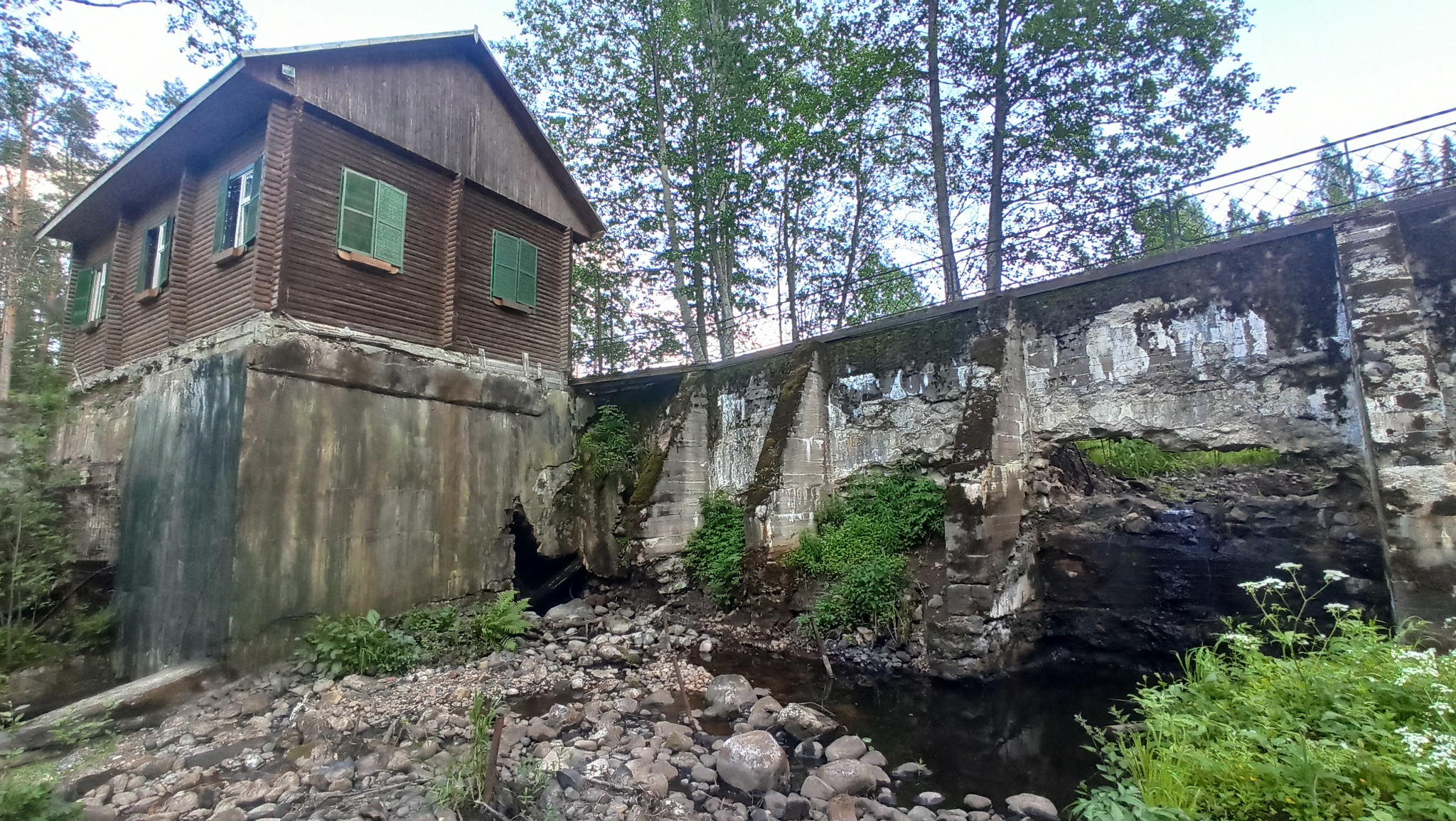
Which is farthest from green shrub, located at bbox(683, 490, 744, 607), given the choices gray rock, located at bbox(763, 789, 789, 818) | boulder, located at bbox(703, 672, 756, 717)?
gray rock, located at bbox(763, 789, 789, 818)

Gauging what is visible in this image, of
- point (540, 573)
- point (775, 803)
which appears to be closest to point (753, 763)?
point (775, 803)

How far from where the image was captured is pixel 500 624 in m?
8.55

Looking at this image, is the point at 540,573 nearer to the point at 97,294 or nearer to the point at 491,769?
the point at 491,769

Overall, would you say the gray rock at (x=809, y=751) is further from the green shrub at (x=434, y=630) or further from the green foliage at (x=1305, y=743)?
the green shrub at (x=434, y=630)

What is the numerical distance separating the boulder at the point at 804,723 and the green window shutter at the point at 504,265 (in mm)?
7857

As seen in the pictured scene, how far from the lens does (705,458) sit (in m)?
11.3

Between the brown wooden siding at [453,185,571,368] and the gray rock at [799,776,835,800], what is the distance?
779 centimetres

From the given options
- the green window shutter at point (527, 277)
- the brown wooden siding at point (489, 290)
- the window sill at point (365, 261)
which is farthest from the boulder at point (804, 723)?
the green window shutter at point (527, 277)

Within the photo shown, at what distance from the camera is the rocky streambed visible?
14.6ft

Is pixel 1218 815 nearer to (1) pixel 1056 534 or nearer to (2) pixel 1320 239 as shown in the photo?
(1) pixel 1056 534

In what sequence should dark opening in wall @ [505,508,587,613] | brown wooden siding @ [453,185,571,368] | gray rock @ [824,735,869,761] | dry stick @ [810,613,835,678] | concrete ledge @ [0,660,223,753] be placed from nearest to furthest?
gray rock @ [824,735,869,761], concrete ledge @ [0,660,223,753], dry stick @ [810,613,835,678], brown wooden siding @ [453,185,571,368], dark opening in wall @ [505,508,587,613]

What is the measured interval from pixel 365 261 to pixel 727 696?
7301 mm

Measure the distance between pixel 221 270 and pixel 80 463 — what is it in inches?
180

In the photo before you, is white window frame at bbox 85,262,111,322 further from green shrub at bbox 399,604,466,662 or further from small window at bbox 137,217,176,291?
green shrub at bbox 399,604,466,662
